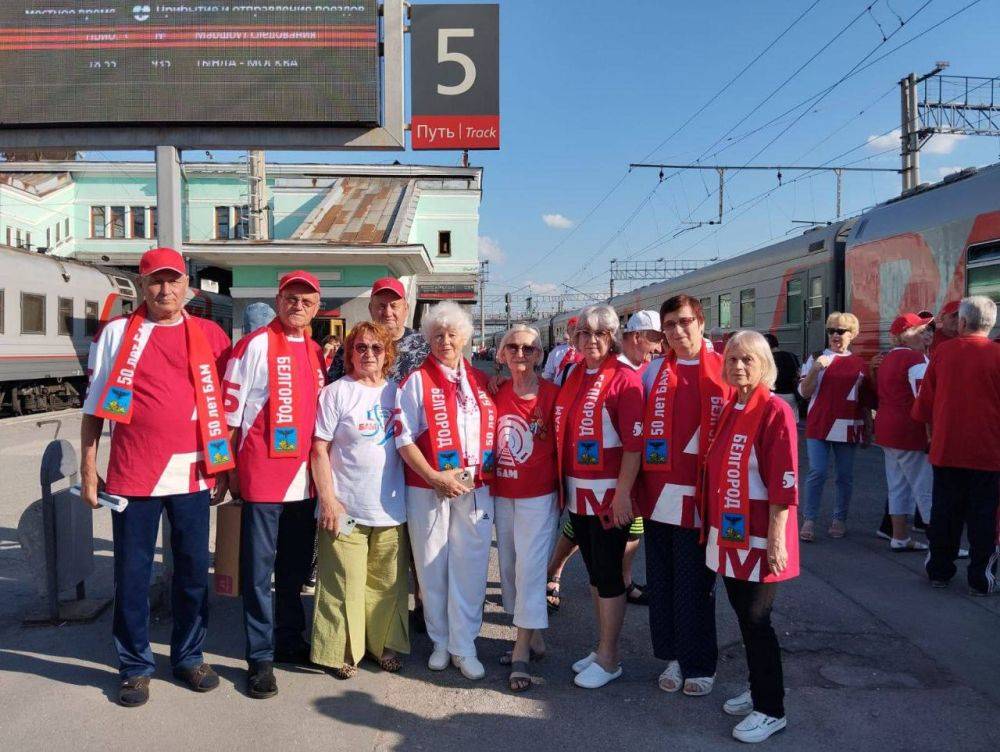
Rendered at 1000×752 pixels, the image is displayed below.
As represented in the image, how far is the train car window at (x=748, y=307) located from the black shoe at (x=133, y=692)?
43.1 feet

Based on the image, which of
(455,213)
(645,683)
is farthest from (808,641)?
(455,213)

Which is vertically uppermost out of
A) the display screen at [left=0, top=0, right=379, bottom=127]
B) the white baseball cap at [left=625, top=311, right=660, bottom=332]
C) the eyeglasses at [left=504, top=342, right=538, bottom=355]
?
the display screen at [left=0, top=0, right=379, bottom=127]

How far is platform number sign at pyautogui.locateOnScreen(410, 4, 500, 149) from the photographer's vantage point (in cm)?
665

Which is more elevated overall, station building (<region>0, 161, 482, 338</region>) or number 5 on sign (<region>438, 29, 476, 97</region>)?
station building (<region>0, 161, 482, 338</region>)

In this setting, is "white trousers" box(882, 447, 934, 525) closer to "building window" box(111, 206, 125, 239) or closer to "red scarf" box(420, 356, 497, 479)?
"red scarf" box(420, 356, 497, 479)

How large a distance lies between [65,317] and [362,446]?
17.4 m

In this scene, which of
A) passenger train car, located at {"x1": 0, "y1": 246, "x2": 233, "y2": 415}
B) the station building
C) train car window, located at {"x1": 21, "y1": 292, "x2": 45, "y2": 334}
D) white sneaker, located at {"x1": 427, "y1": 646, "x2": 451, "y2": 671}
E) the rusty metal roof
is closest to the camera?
white sneaker, located at {"x1": 427, "y1": 646, "x2": 451, "y2": 671}

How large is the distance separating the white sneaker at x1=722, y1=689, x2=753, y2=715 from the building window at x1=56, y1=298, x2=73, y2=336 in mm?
18359

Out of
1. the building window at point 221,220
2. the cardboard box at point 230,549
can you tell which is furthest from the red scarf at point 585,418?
the building window at point 221,220

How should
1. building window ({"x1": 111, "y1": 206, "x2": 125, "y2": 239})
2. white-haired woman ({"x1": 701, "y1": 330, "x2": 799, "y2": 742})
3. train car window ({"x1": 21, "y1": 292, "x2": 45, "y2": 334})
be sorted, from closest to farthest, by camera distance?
white-haired woman ({"x1": 701, "y1": 330, "x2": 799, "y2": 742})
train car window ({"x1": 21, "y1": 292, "x2": 45, "y2": 334})
building window ({"x1": 111, "y1": 206, "x2": 125, "y2": 239})

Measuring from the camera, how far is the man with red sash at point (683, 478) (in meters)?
3.34

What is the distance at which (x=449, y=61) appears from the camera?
22.2 feet

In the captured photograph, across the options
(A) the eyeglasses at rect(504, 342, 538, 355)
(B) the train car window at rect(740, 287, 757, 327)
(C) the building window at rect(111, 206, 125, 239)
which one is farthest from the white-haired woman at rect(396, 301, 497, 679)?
(C) the building window at rect(111, 206, 125, 239)

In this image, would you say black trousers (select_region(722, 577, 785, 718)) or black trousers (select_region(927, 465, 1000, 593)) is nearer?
black trousers (select_region(722, 577, 785, 718))
